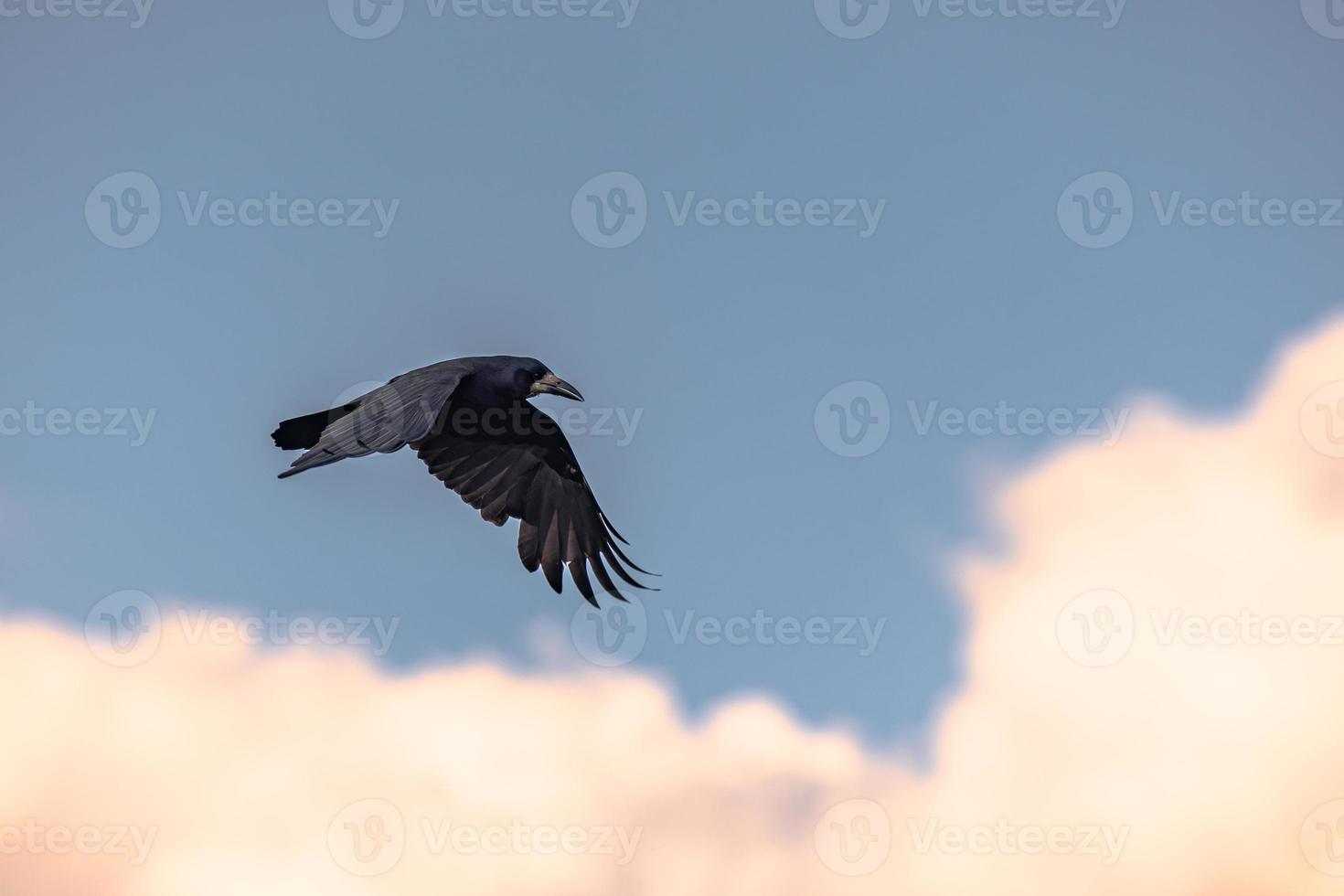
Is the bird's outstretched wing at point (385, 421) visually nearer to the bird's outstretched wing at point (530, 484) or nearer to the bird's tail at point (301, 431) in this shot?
the bird's tail at point (301, 431)

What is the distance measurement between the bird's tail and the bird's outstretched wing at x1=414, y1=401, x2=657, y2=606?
191 cm

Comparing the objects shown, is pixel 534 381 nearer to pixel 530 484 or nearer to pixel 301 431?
pixel 530 484

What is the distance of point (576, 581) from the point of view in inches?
597

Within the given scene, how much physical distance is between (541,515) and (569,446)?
102 cm

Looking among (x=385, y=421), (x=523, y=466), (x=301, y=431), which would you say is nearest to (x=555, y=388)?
(x=523, y=466)

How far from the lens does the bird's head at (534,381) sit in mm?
14156

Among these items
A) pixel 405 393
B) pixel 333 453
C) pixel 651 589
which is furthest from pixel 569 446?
pixel 333 453

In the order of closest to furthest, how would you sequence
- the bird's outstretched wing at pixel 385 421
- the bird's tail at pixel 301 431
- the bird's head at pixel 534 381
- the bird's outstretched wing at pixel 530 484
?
the bird's outstretched wing at pixel 385 421, the bird's tail at pixel 301 431, the bird's head at pixel 534 381, the bird's outstretched wing at pixel 530 484

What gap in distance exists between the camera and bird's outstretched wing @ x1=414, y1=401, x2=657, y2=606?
15.4 metres

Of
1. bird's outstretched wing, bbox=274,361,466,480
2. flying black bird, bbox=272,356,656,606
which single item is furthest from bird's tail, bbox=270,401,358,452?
bird's outstretched wing, bbox=274,361,466,480

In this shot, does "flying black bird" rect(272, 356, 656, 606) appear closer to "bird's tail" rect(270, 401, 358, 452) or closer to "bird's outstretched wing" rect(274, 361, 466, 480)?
"bird's tail" rect(270, 401, 358, 452)

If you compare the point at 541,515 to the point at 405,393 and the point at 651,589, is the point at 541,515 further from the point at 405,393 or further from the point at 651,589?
the point at 405,393

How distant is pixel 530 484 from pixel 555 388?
2.13 m

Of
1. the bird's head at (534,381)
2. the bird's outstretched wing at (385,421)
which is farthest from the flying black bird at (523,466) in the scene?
the bird's outstretched wing at (385,421)
